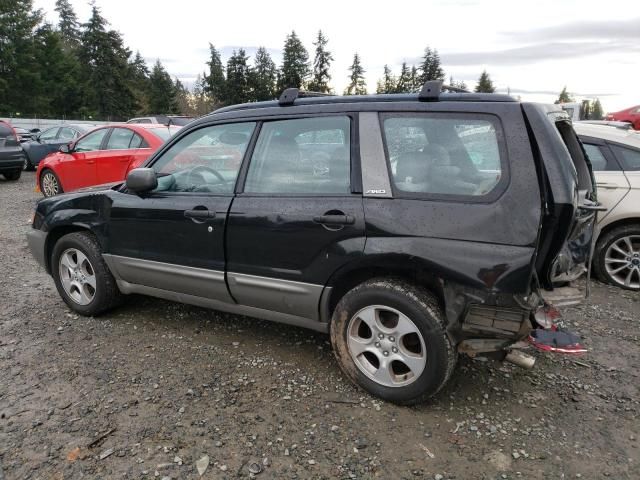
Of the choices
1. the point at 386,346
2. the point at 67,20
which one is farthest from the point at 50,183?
the point at 67,20

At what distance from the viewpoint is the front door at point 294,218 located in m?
2.84

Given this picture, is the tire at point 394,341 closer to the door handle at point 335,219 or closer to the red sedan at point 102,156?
the door handle at point 335,219

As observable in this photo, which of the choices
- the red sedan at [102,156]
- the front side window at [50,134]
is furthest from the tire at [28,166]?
the red sedan at [102,156]

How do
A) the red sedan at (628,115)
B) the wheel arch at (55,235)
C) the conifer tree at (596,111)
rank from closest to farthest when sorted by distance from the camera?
the wheel arch at (55,235) → the red sedan at (628,115) → the conifer tree at (596,111)

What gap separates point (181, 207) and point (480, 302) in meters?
2.17

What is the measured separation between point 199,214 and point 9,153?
11881mm

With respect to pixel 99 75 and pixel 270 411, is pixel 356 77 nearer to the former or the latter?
pixel 99 75

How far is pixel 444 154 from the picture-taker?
2678mm

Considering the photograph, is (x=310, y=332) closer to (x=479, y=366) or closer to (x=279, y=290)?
(x=279, y=290)

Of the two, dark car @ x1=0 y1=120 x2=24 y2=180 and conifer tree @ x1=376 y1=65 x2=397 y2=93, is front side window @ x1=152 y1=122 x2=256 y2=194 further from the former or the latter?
conifer tree @ x1=376 y1=65 x2=397 y2=93

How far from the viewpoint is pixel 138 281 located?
382cm

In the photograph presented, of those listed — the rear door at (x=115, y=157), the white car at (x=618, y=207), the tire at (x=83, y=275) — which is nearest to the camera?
the tire at (x=83, y=275)

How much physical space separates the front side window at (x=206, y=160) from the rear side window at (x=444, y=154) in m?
1.12

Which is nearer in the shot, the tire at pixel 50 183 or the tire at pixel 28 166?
the tire at pixel 50 183
